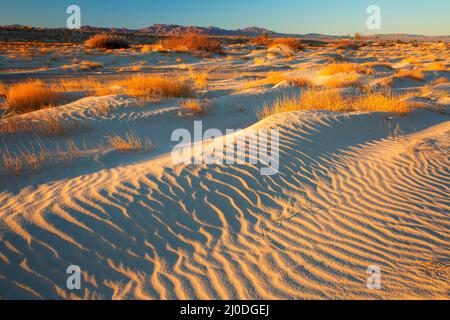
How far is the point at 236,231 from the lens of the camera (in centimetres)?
322

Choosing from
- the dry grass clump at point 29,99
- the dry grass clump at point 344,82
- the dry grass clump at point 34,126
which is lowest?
the dry grass clump at point 34,126

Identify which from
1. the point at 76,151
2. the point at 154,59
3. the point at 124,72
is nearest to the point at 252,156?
the point at 76,151

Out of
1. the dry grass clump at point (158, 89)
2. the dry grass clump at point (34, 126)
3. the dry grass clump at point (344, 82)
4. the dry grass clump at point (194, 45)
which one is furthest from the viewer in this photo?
the dry grass clump at point (194, 45)

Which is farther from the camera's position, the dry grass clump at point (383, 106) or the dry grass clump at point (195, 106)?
the dry grass clump at point (195, 106)

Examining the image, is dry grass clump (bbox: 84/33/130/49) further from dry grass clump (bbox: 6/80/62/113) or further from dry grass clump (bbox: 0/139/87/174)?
dry grass clump (bbox: 0/139/87/174)

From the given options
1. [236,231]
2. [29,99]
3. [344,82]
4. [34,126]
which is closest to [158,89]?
[29,99]

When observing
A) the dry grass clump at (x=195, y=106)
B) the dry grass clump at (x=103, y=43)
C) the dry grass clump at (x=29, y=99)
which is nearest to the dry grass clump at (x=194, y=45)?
the dry grass clump at (x=103, y=43)

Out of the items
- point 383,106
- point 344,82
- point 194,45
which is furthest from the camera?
point 194,45

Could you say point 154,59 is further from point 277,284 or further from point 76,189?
point 277,284

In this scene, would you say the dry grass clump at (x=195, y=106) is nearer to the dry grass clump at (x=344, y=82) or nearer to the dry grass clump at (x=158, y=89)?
the dry grass clump at (x=158, y=89)

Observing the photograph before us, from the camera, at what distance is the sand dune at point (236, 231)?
8.32 ft

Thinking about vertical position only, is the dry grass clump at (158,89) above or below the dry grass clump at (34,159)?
above

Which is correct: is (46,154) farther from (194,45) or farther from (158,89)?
(194,45)
